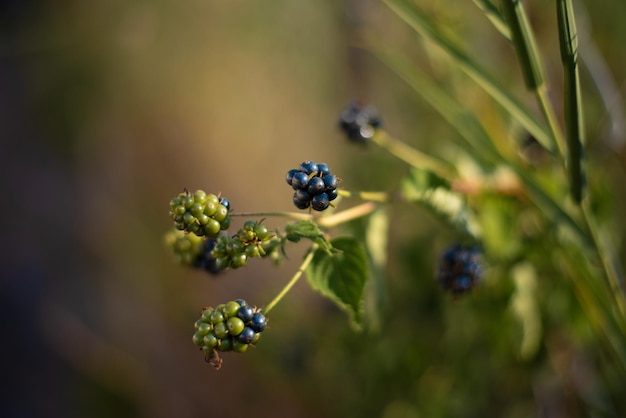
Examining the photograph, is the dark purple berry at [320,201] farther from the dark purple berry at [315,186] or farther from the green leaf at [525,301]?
the green leaf at [525,301]

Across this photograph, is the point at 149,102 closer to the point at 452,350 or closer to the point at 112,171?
the point at 112,171

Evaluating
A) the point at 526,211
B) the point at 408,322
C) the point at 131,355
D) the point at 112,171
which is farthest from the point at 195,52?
the point at 526,211

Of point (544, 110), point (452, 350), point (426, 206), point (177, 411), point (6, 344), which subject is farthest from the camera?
point (6, 344)

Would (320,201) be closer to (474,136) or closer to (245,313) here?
(245,313)

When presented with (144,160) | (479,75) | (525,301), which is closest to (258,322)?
(479,75)

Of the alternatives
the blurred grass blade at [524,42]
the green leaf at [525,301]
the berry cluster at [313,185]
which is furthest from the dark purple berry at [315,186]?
the green leaf at [525,301]

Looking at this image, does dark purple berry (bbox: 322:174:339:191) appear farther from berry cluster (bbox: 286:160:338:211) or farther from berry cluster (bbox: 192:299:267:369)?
berry cluster (bbox: 192:299:267:369)

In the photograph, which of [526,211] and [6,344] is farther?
[6,344]
